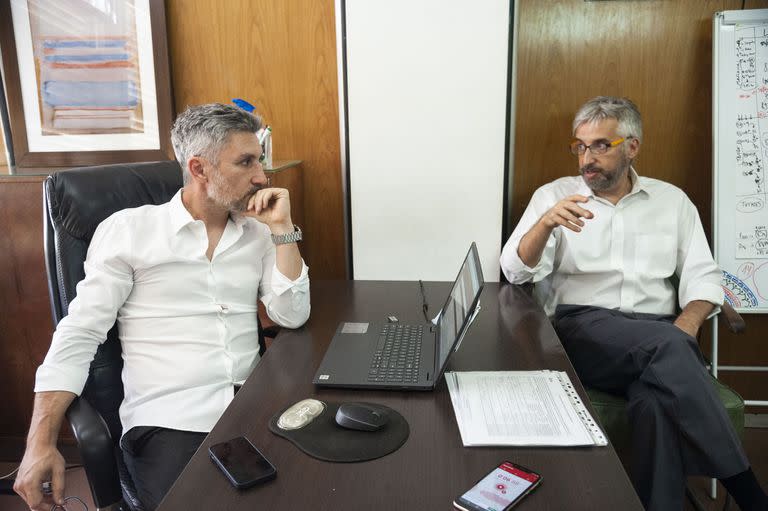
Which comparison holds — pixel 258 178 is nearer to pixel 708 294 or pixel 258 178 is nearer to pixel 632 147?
pixel 632 147

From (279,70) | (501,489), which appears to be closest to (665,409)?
(501,489)

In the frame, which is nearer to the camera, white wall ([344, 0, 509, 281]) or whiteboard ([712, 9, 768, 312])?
white wall ([344, 0, 509, 281])

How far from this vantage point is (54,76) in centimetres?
230

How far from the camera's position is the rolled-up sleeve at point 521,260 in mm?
1879

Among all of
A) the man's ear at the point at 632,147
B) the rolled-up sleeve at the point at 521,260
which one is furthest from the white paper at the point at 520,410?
the man's ear at the point at 632,147

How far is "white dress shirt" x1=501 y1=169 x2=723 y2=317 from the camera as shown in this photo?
6.51 ft

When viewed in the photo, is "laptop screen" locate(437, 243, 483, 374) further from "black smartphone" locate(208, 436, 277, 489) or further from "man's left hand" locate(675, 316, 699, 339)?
"man's left hand" locate(675, 316, 699, 339)

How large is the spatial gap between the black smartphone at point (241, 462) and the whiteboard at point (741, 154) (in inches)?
78.4

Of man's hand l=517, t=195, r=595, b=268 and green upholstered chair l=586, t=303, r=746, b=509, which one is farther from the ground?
man's hand l=517, t=195, r=595, b=268

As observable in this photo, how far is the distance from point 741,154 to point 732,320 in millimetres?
719

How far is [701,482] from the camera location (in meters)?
2.10

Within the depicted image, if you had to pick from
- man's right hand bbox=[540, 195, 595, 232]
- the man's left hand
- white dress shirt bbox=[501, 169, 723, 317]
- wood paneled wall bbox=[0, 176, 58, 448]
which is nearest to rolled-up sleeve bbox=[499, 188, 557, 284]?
white dress shirt bbox=[501, 169, 723, 317]

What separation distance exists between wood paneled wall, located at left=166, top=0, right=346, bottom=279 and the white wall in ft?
1.07

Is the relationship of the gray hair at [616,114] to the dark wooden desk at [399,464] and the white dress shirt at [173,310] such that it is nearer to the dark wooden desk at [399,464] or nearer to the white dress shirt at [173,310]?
the dark wooden desk at [399,464]
